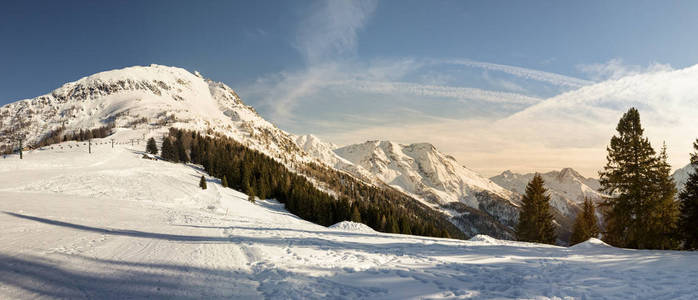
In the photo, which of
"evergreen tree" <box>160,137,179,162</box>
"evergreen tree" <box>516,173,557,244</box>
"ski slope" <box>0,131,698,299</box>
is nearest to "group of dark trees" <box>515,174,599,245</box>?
"evergreen tree" <box>516,173,557,244</box>

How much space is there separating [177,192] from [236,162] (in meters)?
29.8

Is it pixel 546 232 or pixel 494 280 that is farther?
pixel 546 232

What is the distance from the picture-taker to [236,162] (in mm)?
68812

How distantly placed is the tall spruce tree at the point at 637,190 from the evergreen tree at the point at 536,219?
8983 mm

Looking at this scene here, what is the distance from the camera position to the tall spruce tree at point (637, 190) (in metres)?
19.7

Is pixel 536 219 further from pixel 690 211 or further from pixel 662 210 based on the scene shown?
pixel 690 211

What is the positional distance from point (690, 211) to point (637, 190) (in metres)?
2.68

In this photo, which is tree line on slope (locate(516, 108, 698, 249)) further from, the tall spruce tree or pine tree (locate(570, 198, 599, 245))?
pine tree (locate(570, 198, 599, 245))

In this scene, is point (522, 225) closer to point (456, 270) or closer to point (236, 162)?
point (456, 270)

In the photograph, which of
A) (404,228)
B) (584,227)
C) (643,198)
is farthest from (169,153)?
(643,198)

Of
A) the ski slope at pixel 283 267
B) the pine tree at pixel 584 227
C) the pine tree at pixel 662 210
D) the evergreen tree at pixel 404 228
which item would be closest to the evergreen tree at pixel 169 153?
the evergreen tree at pixel 404 228

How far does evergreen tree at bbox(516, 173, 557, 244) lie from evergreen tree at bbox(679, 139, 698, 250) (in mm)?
12327

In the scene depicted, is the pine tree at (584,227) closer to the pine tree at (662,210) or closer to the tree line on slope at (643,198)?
the tree line on slope at (643,198)

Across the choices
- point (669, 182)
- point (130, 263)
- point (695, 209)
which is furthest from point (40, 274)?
point (669, 182)
